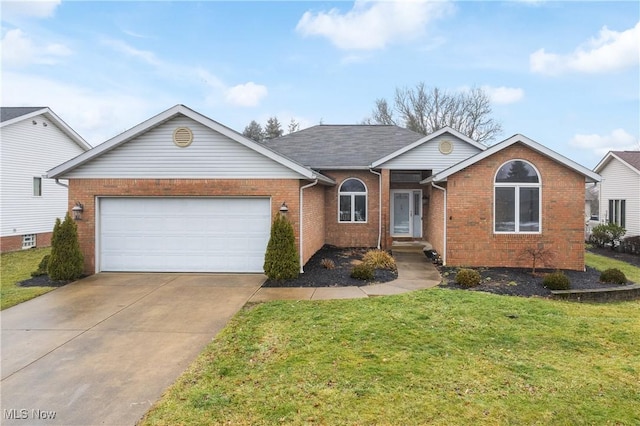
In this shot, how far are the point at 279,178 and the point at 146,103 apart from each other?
50.2 feet

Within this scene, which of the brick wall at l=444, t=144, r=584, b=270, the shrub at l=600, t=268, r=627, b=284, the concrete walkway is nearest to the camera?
the concrete walkway

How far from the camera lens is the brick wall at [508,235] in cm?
1109

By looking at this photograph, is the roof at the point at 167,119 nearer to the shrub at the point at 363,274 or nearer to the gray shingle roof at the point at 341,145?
the shrub at the point at 363,274

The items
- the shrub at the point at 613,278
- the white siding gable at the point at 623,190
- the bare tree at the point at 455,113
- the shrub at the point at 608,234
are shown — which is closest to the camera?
the shrub at the point at 613,278

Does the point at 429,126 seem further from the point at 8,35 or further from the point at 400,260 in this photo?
the point at 8,35

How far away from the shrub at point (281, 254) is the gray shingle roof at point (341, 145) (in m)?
5.99

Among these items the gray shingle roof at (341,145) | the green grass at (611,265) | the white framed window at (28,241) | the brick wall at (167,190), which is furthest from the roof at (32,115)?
the green grass at (611,265)

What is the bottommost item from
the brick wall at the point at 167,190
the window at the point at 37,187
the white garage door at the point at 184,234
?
the white garage door at the point at 184,234

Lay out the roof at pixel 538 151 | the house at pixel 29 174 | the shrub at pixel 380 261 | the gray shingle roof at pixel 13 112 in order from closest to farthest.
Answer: the roof at pixel 538 151
the shrub at pixel 380 261
the house at pixel 29 174
the gray shingle roof at pixel 13 112

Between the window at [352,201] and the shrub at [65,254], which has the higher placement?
the window at [352,201]

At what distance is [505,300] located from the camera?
7809mm

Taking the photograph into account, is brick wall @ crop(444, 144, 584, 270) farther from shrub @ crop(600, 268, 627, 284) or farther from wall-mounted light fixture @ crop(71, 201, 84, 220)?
wall-mounted light fixture @ crop(71, 201, 84, 220)

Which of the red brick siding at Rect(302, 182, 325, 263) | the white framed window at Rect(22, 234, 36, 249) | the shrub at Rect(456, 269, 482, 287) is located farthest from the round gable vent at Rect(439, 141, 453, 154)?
the white framed window at Rect(22, 234, 36, 249)

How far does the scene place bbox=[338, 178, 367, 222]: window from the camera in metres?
15.5
